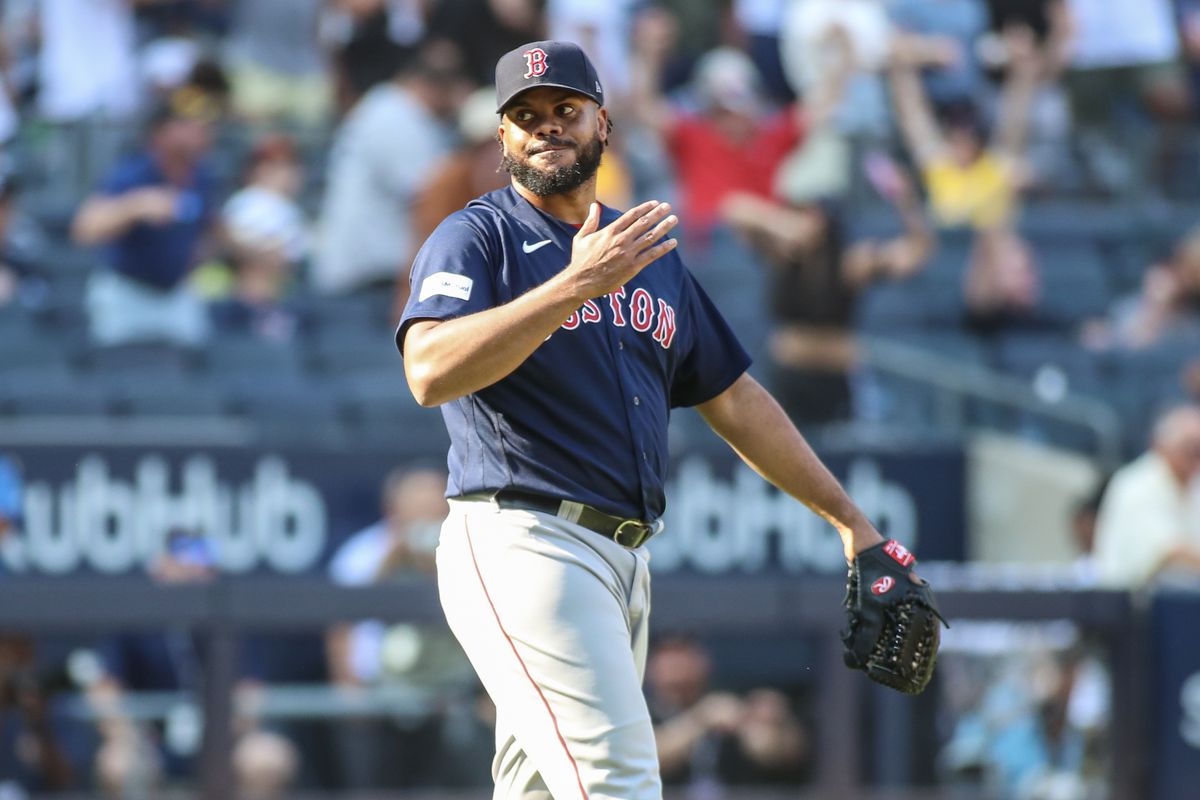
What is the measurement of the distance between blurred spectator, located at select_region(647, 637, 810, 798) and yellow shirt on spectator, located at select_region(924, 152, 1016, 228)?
4261 mm

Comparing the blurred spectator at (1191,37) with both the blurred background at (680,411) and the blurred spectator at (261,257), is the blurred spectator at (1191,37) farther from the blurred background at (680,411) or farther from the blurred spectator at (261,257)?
the blurred spectator at (261,257)

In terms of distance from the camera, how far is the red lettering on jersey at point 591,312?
12.1 feet

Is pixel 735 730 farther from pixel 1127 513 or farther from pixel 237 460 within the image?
pixel 237 460

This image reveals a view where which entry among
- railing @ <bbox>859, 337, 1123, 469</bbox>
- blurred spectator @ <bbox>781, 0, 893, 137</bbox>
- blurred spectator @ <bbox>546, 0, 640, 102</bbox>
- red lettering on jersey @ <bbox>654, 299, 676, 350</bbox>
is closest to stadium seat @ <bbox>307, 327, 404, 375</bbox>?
blurred spectator @ <bbox>546, 0, 640, 102</bbox>

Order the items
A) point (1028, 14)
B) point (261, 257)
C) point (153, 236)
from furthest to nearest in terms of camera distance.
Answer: point (1028, 14), point (261, 257), point (153, 236)

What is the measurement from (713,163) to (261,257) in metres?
2.36

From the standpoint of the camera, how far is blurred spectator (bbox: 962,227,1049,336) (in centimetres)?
995

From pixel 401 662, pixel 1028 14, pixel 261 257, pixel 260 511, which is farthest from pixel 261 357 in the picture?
pixel 1028 14

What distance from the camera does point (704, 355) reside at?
13.2ft

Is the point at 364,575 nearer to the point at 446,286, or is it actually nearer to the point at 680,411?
the point at 680,411

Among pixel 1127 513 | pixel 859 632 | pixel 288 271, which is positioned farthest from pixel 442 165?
pixel 859 632

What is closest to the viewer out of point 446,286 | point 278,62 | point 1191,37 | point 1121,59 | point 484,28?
point 446,286

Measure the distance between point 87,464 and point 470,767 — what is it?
2147mm

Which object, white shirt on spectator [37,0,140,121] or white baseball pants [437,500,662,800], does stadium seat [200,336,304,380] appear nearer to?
white shirt on spectator [37,0,140,121]
